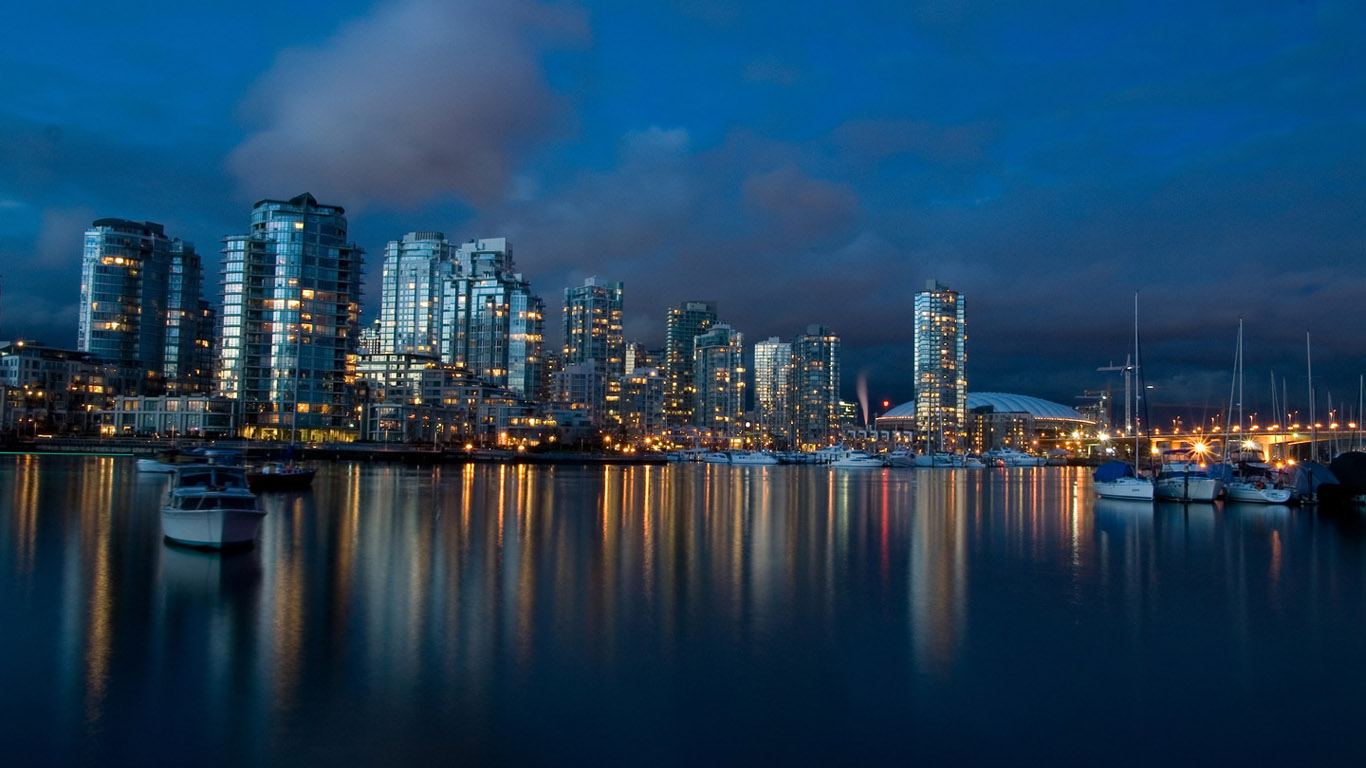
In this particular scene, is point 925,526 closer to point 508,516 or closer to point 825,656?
point 508,516

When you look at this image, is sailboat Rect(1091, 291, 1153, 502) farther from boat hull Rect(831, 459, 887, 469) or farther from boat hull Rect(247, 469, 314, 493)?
boat hull Rect(831, 459, 887, 469)

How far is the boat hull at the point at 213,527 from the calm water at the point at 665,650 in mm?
755

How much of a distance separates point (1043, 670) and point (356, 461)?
131048 mm

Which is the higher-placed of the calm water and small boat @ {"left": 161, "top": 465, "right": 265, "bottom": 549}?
small boat @ {"left": 161, "top": 465, "right": 265, "bottom": 549}

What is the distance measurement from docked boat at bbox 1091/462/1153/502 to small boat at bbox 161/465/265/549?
61044 mm

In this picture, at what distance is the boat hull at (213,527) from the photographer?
31.1 meters

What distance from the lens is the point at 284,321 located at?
Answer: 160750 mm

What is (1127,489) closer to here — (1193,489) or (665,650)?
(1193,489)

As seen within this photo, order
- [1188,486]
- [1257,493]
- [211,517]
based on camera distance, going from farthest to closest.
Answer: [1188,486] < [1257,493] < [211,517]

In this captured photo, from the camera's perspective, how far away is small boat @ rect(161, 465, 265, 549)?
1229 inches

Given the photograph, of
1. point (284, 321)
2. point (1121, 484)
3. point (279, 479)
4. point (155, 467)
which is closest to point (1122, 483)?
point (1121, 484)

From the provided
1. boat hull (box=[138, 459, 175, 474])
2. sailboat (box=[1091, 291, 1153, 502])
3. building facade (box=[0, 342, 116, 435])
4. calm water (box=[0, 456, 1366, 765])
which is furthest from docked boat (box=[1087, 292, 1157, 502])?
building facade (box=[0, 342, 116, 435])

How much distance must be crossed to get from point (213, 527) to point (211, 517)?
1.12 ft

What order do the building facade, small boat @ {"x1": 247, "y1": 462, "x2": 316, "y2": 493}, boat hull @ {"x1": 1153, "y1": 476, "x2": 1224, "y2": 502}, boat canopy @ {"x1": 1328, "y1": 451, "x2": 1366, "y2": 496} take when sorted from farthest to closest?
1. the building facade
2. boat hull @ {"x1": 1153, "y1": 476, "x2": 1224, "y2": 502}
3. small boat @ {"x1": 247, "y1": 462, "x2": 316, "y2": 493}
4. boat canopy @ {"x1": 1328, "y1": 451, "x2": 1366, "y2": 496}
